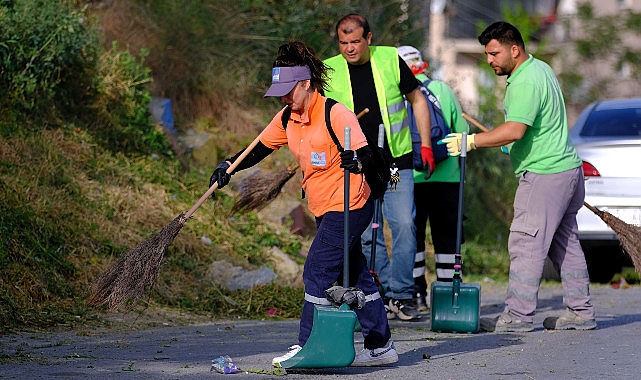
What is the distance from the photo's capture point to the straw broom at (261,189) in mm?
7660

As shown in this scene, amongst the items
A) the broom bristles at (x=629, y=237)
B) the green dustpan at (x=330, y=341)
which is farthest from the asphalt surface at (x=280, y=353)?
the broom bristles at (x=629, y=237)

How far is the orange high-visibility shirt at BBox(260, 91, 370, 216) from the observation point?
6.10 metres

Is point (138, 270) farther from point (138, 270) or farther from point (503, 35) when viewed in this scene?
point (503, 35)

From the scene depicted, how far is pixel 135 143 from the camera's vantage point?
11.1m

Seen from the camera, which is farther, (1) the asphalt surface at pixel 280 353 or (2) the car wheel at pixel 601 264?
(2) the car wheel at pixel 601 264

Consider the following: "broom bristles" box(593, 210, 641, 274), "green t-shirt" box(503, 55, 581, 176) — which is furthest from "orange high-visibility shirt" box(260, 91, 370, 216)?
"broom bristles" box(593, 210, 641, 274)

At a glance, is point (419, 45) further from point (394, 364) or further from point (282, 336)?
point (394, 364)

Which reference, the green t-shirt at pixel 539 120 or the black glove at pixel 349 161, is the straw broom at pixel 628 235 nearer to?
the green t-shirt at pixel 539 120

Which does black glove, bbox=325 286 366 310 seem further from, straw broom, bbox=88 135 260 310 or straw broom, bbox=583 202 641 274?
straw broom, bbox=583 202 641 274

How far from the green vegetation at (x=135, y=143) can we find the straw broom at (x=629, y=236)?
8.09 feet

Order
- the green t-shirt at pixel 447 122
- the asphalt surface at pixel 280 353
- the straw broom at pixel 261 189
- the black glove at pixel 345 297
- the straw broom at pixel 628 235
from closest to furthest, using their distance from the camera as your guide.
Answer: the black glove at pixel 345 297 → the asphalt surface at pixel 280 353 → the straw broom at pixel 261 189 → the straw broom at pixel 628 235 → the green t-shirt at pixel 447 122

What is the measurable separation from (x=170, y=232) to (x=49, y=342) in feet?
3.56

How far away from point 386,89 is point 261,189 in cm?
121

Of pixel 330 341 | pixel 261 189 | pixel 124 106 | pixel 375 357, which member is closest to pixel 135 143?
pixel 124 106
